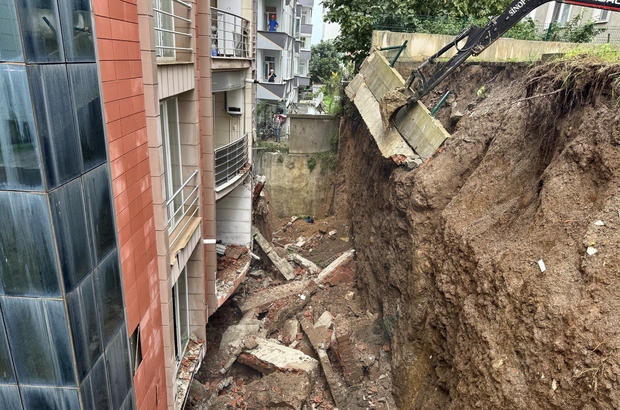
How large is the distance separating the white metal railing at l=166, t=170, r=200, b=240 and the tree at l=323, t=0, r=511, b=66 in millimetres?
11274

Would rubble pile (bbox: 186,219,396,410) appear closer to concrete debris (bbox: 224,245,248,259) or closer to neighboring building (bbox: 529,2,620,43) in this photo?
concrete debris (bbox: 224,245,248,259)

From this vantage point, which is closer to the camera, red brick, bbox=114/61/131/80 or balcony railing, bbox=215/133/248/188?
red brick, bbox=114/61/131/80

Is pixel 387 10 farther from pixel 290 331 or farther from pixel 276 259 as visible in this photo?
pixel 290 331

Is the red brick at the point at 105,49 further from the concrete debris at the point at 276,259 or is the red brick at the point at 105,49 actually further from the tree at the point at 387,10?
the tree at the point at 387,10

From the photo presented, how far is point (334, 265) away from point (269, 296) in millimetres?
2558

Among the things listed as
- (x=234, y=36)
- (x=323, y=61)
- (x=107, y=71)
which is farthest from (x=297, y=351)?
(x=323, y=61)

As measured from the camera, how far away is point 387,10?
1548cm

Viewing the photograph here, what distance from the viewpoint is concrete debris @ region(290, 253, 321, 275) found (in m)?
Answer: 13.8

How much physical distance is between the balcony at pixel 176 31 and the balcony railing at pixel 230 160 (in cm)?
252

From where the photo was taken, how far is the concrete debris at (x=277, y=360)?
8.98 m

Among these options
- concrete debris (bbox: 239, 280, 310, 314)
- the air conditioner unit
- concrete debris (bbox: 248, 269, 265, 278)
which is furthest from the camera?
concrete debris (bbox: 248, 269, 265, 278)

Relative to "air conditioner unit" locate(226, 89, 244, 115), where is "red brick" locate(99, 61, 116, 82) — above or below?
above

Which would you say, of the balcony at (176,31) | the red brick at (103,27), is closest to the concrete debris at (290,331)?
the balcony at (176,31)

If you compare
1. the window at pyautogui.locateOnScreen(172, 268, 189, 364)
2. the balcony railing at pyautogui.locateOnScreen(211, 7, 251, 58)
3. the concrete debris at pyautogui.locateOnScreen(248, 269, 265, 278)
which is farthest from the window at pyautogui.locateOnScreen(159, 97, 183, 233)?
the concrete debris at pyautogui.locateOnScreen(248, 269, 265, 278)
